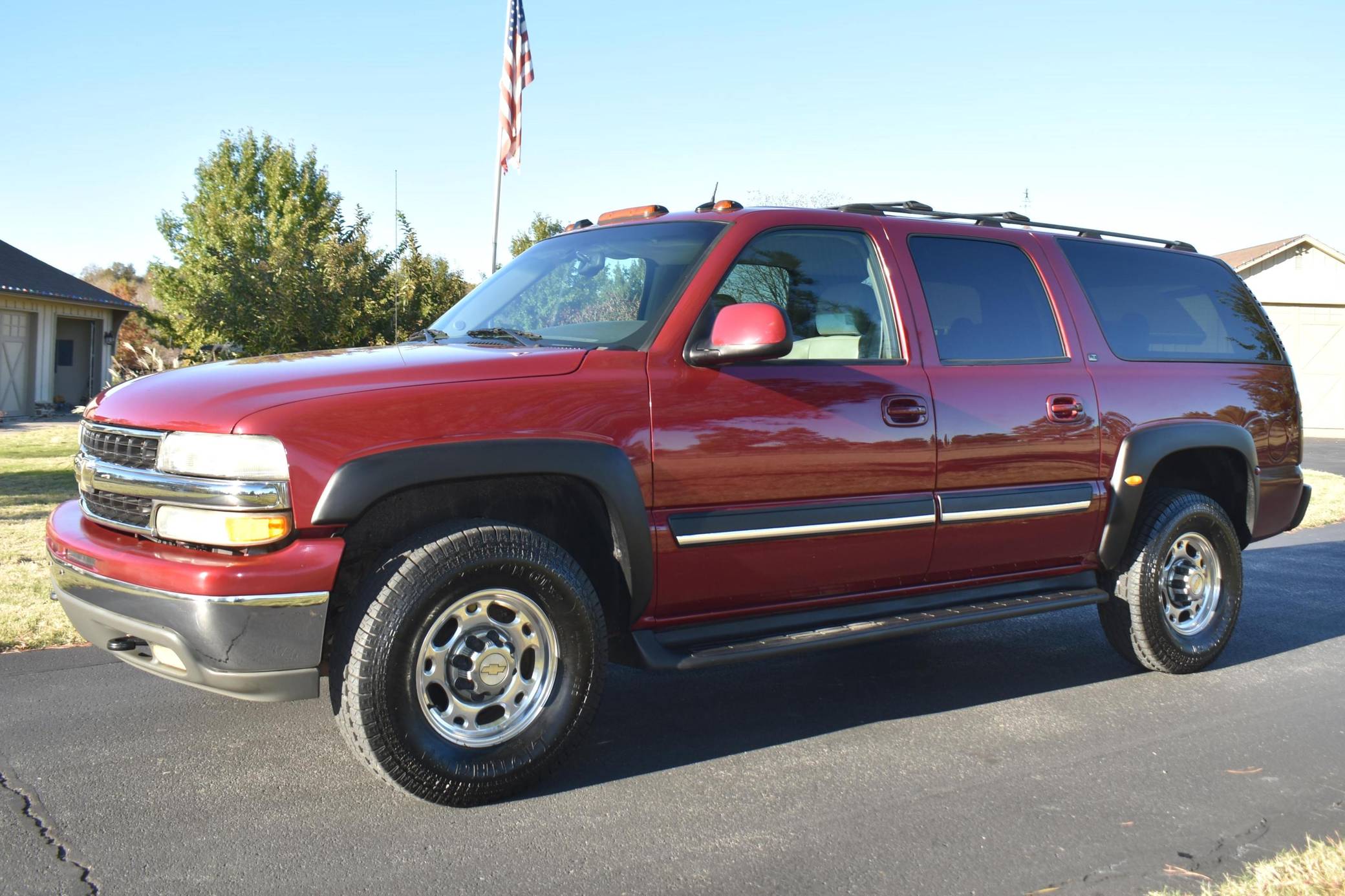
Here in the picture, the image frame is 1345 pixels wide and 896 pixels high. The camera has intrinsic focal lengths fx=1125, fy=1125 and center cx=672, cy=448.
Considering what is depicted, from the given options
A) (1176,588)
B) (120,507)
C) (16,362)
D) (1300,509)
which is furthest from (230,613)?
(16,362)

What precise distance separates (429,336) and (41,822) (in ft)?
7.61

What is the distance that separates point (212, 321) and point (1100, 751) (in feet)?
48.9

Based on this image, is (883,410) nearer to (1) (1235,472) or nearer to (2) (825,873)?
(2) (825,873)

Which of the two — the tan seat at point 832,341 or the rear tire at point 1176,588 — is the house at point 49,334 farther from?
the rear tire at point 1176,588

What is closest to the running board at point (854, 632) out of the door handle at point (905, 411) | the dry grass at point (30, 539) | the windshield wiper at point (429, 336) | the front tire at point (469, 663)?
the front tire at point (469, 663)

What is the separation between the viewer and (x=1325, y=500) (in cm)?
1321

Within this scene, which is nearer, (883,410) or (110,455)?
(110,455)

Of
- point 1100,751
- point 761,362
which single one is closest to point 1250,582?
point 1100,751

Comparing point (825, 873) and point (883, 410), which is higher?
point (883, 410)

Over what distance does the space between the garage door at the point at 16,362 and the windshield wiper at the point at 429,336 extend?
23.5 m

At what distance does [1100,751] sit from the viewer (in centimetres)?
436

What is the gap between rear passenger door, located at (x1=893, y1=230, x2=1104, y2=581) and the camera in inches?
185

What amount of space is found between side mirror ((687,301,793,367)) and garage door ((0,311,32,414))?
2505 centimetres

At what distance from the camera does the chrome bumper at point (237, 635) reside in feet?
10.8
